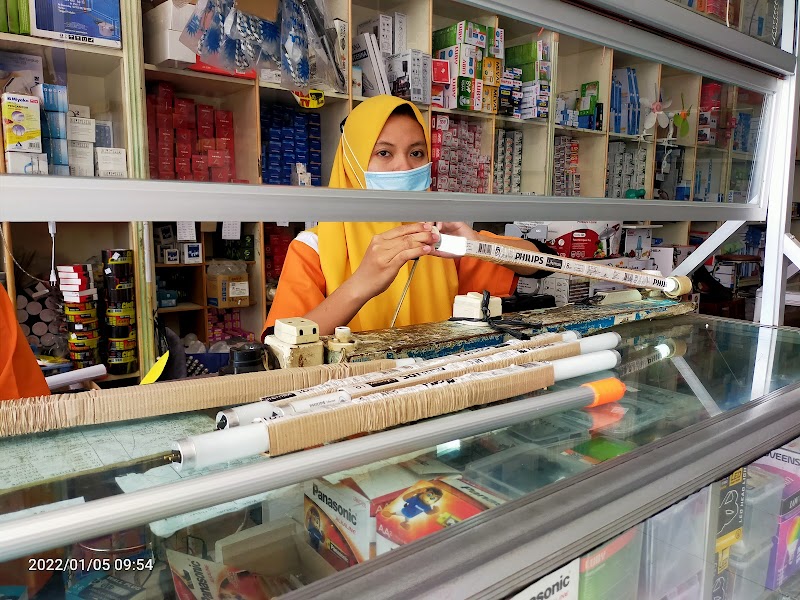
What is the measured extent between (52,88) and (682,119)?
2.77 m

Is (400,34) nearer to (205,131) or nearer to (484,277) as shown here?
(205,131)

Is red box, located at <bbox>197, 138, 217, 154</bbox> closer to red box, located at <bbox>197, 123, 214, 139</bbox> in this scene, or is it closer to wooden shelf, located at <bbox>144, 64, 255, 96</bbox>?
red box, located at <bbox>197, 123, 214, 139</bbox>

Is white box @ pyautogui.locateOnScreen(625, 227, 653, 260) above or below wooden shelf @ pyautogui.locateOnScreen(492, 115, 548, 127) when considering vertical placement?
below

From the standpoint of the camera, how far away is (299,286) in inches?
72.6

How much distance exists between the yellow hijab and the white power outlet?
87 centimetres

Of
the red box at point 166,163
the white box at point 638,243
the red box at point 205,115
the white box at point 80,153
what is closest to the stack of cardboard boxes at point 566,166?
the white box at point 638,243

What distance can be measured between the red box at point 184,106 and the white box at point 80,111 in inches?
18.4

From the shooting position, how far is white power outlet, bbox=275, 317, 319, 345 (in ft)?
3.01

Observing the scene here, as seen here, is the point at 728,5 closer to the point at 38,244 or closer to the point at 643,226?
the point at 38,244

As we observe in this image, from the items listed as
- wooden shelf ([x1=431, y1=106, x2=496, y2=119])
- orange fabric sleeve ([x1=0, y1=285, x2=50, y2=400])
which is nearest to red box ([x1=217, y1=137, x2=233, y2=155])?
wooden shelf ([x1=431, y1=106, x2=496, y2=119])

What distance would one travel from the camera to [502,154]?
4090 mm

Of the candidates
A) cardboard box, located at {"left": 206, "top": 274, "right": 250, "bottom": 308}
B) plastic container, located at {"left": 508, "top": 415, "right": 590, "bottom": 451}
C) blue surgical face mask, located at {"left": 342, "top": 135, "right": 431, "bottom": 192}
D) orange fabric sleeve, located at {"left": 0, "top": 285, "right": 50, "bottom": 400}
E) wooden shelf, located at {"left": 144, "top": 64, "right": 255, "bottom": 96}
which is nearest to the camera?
plastic container, located at {"left": 508, "top": 415, "right": 590, "bottom": 451}

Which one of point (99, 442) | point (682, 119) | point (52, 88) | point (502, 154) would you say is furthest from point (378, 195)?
point (502, 154)

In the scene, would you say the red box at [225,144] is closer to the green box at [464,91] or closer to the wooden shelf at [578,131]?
the green box at [464,91]
